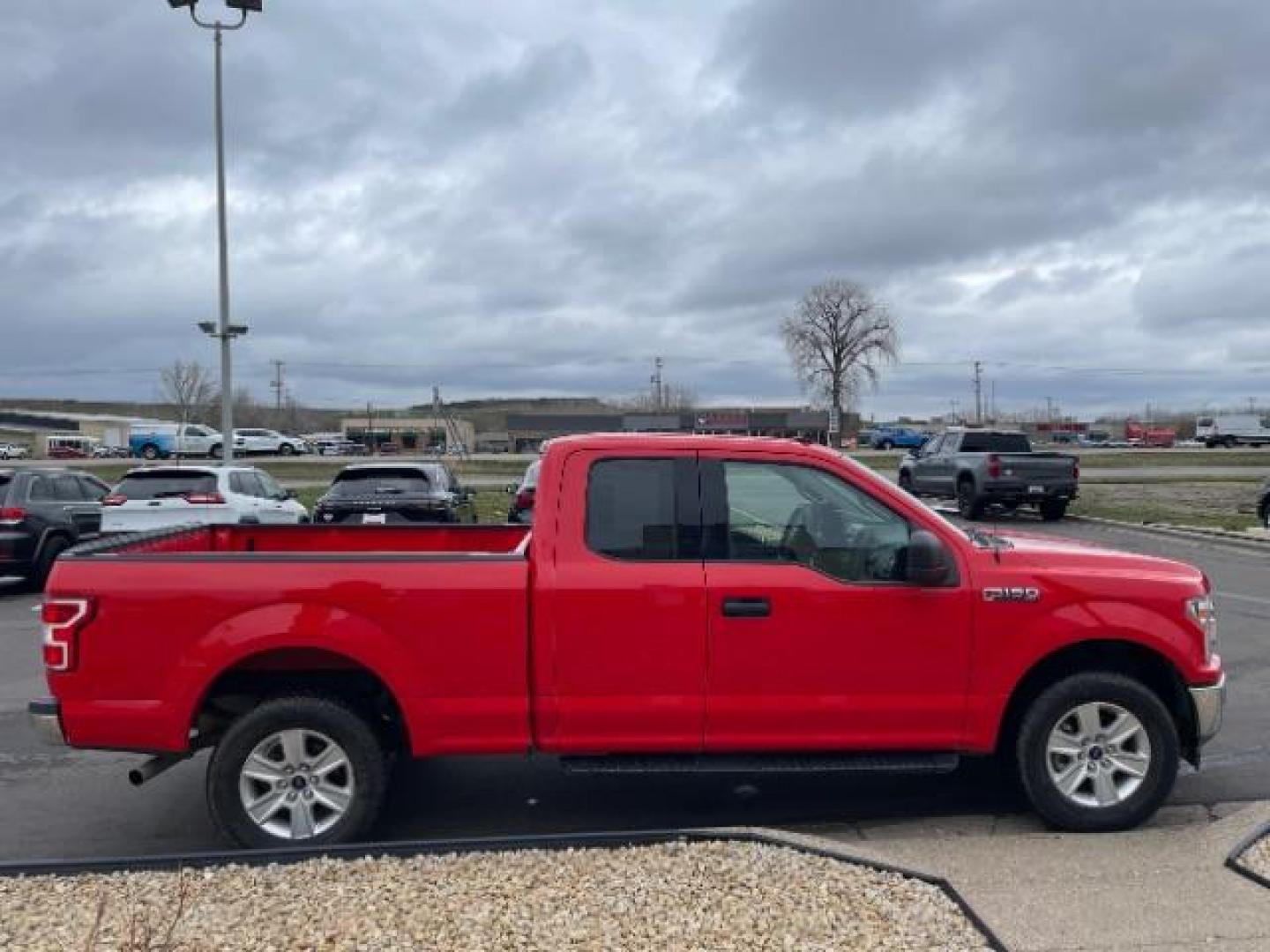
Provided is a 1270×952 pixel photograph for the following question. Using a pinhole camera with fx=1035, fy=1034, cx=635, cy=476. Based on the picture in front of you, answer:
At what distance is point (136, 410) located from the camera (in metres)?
146

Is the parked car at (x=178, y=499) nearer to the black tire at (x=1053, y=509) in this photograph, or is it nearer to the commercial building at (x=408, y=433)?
the black tire at (x=1053, y=509)

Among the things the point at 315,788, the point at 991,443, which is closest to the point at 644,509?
the point at 315,788

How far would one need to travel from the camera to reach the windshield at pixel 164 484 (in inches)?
546

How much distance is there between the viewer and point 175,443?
58688 mm

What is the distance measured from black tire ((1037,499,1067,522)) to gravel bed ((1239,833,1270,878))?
18790mm

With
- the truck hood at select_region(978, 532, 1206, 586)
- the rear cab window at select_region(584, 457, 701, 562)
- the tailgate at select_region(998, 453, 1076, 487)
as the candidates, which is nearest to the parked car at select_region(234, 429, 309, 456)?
the tailgate at select_region(998, 453, 1076, 487)

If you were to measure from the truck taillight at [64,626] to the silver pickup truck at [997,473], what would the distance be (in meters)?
19.9

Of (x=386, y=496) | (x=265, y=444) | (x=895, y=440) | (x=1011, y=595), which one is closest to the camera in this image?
(x=1011, y=595)

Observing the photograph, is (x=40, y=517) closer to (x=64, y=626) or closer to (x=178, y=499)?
(x=178, y=499)

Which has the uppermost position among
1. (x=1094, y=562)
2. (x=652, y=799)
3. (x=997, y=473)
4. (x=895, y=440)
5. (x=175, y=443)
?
(x=175, y=443)

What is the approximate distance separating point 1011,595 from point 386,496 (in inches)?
434

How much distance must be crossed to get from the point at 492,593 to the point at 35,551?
36.1 ft

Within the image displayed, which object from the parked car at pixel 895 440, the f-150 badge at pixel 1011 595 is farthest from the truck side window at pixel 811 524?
the parked car at pixel 895 440

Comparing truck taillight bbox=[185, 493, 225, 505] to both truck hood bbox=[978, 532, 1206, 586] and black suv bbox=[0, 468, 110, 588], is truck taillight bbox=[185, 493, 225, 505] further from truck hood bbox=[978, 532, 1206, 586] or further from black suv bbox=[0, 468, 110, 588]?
truck hood bbox=[978, 532, 1206, 586]
